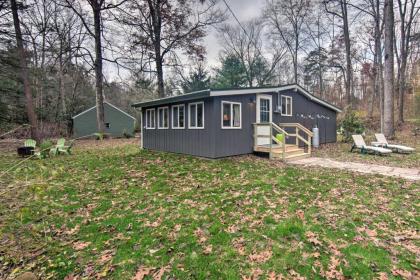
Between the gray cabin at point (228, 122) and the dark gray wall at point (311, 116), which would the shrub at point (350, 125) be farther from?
the gray cabin at point (228, 122)

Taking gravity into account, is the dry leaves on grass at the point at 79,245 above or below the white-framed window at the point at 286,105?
below

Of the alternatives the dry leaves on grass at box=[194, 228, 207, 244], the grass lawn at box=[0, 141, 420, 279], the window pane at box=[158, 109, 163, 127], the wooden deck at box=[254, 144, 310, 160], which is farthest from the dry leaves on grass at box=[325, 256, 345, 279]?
the window pane at box=[158, 109, 163, 127]

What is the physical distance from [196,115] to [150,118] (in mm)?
4111

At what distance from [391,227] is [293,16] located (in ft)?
74.9

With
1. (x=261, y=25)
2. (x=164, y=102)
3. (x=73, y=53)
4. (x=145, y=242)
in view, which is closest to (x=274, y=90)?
(x=164, y=102)

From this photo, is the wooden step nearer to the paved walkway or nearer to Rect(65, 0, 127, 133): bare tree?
the paved walkway

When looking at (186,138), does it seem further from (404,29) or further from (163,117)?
(404,29)

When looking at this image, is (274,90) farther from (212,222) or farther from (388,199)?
(212,222)

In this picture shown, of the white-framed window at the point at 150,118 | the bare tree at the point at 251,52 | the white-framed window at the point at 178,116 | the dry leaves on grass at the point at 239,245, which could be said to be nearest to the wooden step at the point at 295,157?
the white-framed window at the point at 178,116

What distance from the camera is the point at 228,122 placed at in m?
→ 8.62

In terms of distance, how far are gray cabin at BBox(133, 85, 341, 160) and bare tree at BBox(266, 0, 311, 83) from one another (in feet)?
43.1

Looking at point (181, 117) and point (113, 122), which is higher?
point (113, 122)

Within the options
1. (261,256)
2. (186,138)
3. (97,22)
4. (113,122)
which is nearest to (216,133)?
(186,138)

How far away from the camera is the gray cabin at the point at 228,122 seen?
8289 mm
